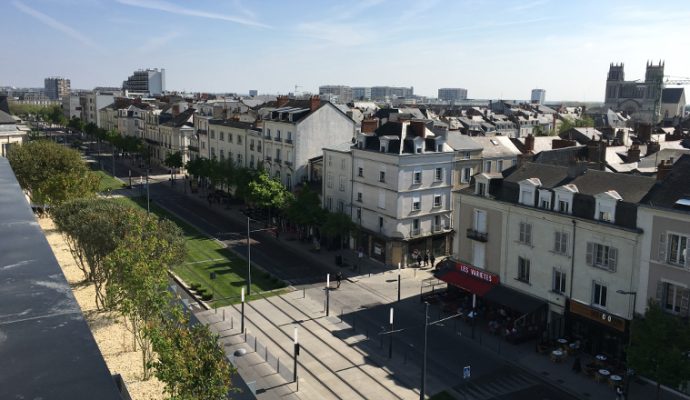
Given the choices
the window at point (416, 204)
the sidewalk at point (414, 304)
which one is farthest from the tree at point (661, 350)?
the window at point (416, 204)

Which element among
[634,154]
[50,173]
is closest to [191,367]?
[50,173]

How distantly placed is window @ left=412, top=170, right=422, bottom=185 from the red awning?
36.4 feet

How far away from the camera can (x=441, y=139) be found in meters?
57.6

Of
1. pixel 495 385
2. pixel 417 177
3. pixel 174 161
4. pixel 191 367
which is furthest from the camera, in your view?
pixel 174 161

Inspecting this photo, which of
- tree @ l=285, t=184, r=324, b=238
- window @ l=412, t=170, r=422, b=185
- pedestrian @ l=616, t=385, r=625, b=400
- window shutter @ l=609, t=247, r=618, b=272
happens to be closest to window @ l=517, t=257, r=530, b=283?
window shutter @ l=609, t=247, r=618, b=272

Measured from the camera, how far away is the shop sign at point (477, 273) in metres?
44.7

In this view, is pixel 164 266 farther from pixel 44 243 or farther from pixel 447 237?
pixel 447 237

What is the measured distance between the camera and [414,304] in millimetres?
46781

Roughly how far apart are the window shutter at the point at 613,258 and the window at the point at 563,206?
13.0 ft

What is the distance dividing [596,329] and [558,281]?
3.98m

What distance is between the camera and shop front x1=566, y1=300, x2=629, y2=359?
36281 millimetres

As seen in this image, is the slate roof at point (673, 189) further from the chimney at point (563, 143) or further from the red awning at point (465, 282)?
the chimney at point (563, 143)

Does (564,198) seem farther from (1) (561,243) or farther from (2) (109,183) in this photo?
(2) (109,183)

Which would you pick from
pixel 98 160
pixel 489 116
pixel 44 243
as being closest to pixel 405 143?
pixel 44 243
